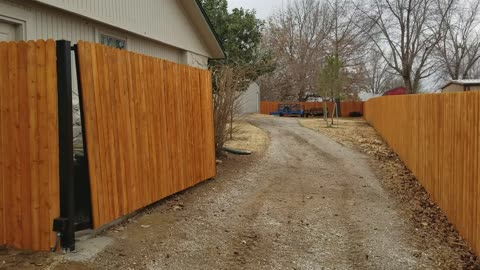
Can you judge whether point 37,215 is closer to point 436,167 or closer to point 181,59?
point 436,167

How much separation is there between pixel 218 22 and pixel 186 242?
18.3 metres

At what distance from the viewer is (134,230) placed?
5.05 meters

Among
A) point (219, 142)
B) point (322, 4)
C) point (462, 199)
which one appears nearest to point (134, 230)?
point (462, 199)

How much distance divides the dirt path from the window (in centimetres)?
386

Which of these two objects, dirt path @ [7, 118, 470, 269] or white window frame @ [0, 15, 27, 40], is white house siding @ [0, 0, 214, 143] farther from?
dirt path @ [7, 118, 470, 269]

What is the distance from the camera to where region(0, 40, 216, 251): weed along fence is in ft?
13.7

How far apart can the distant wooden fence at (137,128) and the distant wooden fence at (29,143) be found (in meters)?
0.46

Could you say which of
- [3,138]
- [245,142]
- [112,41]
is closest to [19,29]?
[112,41]

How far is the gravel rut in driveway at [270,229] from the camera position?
4.35 m

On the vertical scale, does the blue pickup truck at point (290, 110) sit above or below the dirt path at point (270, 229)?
above

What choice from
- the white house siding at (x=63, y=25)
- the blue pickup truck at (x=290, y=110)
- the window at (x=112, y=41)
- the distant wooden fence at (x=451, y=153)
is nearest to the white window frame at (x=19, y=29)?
the white house siding at (x=63, y=25)

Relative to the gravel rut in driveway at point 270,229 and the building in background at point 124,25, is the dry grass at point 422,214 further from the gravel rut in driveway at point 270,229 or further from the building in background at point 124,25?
the building in background at point 124,25

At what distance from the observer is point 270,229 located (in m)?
5.37

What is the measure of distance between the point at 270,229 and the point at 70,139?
98.9 inches
